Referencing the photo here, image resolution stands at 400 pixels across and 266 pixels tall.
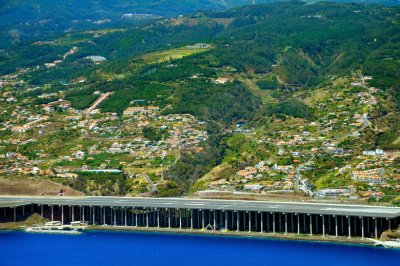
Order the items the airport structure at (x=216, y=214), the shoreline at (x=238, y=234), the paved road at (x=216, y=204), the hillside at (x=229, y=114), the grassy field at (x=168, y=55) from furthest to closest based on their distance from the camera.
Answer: the grassy field at (x=168, y=55), the hillside at (x=229, y=114), the paved road at (x=216, y=204), the airport structure at (x=216, y=214), the shoreline at (x=238, y=234)

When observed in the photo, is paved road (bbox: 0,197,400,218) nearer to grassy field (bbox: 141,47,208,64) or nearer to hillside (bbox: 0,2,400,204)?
hillside (bbox: 0,2,400,204)

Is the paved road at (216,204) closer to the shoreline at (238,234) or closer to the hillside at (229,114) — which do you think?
the shoreline at (238,234)

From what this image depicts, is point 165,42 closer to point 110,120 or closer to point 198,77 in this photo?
point 198,77

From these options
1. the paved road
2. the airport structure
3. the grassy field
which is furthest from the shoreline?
the grassy field

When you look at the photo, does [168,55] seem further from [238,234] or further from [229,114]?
[238,234]

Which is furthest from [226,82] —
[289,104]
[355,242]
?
[355,242]

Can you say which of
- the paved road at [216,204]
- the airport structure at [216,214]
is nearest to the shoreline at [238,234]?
the airport structure at [216,214]
